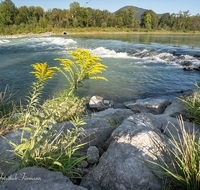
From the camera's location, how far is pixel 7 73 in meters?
7.75

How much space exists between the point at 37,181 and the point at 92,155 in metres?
0.76

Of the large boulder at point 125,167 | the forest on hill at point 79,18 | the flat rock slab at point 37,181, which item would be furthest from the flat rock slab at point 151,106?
the forest on hill at point 79,18

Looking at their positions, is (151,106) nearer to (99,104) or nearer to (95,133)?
(99,104)

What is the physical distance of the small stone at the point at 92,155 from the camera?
5.60 ft

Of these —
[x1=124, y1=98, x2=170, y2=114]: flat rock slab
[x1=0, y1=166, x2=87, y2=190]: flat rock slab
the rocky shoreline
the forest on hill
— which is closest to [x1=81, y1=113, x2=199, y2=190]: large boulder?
the rocky shoreline

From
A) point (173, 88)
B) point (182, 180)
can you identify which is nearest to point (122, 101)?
point (173, 88)

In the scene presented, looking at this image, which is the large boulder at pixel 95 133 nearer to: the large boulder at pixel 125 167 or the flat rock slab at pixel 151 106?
the large boulder at pixel 125 167

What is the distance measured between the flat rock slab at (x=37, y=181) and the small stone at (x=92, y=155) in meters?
0.54

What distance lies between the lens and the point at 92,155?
1.74 metres

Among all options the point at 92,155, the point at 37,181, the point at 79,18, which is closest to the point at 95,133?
the point at 92,155

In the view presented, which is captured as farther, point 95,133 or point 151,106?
point 151,106

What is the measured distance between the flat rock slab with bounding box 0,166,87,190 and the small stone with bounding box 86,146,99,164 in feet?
1.78

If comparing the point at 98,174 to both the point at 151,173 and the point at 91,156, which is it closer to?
the point at 91,156

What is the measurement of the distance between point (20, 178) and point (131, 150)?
3.84 ft
